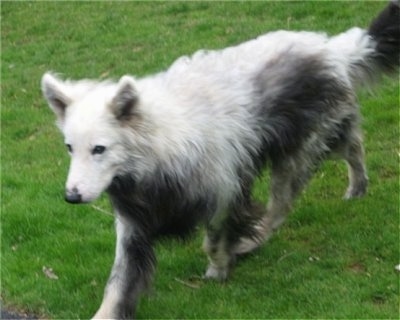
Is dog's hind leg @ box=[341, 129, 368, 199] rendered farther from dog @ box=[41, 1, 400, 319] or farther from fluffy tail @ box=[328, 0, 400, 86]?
fluffy tail @ box=[328, 0, 400, 86]

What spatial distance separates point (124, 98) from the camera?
5418mm

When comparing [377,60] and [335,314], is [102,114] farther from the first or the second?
[377,60]

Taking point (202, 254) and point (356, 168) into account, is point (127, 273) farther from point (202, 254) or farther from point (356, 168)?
point (356, 168)

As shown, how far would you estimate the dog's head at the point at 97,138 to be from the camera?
17.4 feet

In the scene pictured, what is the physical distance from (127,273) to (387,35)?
2976 mm

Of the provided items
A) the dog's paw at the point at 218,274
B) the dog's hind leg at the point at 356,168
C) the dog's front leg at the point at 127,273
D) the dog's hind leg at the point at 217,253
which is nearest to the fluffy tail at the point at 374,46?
the dog's hind leg at the point at 356,168

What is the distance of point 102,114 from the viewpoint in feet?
17.8

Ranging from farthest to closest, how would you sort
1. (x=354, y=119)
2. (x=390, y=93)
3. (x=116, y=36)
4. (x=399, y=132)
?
(x=116, y=36)
(x=390, y=93)
(x=399, y=132)
(x=354, y=119)

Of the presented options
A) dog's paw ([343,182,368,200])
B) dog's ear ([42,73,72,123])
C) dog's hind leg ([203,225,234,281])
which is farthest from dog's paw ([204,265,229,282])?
dog's ear ([42,73,72,123])

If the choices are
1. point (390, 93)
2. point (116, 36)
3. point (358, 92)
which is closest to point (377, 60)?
point (358, 92)

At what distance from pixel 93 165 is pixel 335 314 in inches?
74.4

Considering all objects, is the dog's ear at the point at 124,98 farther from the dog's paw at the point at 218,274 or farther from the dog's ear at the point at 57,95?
the dog's paw at the point at 218,274

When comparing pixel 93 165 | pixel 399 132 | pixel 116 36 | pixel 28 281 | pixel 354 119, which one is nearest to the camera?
pixel 93 165

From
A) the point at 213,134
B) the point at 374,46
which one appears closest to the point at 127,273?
the point at 213,134
